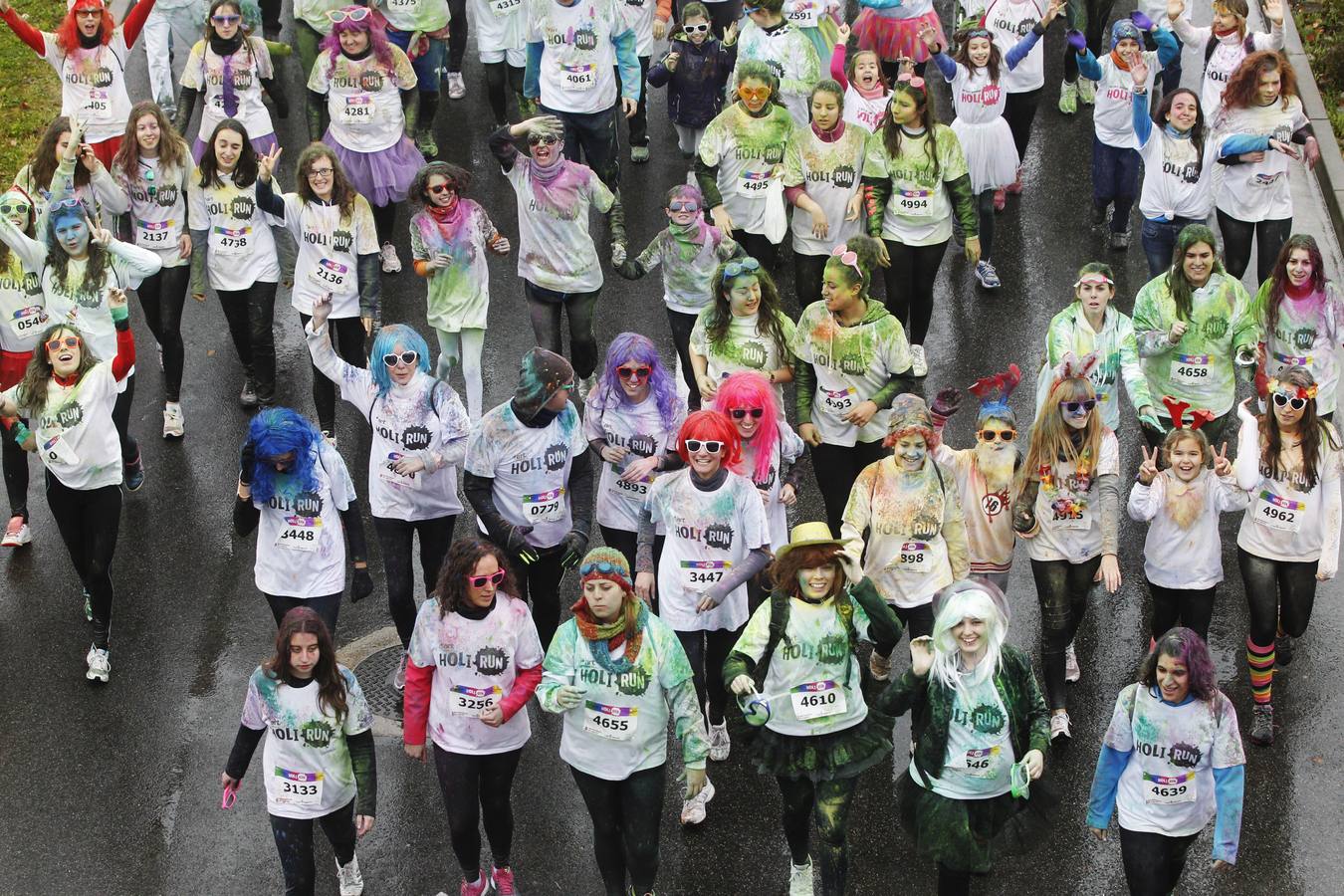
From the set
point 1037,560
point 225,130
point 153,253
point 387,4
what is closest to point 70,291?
point 153,253

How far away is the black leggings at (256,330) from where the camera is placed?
13.0 metres

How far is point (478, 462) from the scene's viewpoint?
10.2m

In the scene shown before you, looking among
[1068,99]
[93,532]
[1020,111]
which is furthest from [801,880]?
[1068,99]

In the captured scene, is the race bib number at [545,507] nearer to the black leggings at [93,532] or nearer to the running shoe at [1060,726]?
the black leggings at [93,532]

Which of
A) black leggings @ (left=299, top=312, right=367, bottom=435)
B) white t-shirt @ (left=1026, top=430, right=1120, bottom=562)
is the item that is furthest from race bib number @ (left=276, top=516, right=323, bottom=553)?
white t-shirt @ (left=1026, top=430, right=1120, bottom=562)

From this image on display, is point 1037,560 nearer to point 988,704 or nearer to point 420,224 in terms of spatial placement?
point 988,704

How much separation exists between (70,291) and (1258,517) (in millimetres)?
6818

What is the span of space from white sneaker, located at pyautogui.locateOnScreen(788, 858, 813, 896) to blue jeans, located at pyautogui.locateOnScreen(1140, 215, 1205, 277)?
5.63m

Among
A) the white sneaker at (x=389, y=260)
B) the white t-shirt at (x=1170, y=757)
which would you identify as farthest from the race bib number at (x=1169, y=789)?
the white sneaker at (x=389, y=260)

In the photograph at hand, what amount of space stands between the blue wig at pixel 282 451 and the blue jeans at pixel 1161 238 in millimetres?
5971

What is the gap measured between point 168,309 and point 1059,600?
609 centimetres

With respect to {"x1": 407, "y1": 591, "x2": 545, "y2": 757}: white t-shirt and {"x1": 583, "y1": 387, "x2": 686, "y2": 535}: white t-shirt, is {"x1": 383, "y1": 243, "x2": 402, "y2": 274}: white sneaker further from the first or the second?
{"x1": 407, "y1": 591, "x2": 545, "y2": 757}: white t-shirt

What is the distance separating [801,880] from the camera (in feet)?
30.9

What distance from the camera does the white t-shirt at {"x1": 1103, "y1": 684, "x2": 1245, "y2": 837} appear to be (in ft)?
28.4
